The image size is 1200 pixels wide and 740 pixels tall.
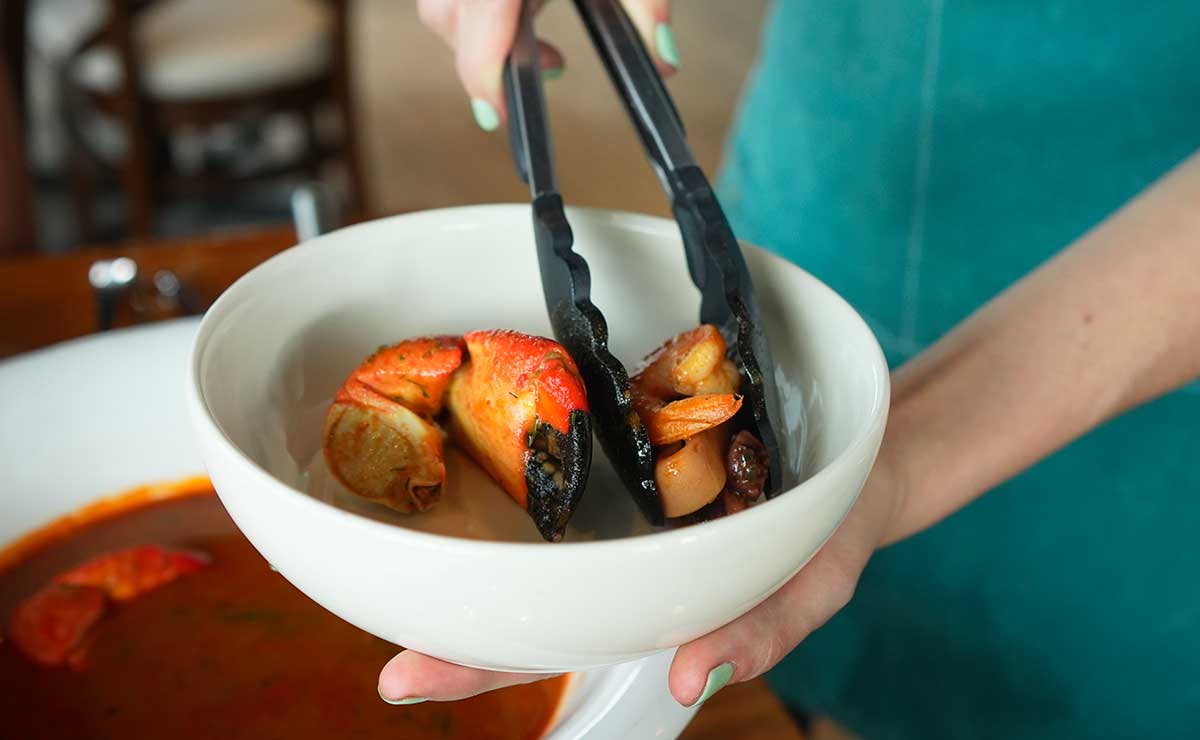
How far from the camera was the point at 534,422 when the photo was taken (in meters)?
0.47

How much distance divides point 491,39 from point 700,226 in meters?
0.17

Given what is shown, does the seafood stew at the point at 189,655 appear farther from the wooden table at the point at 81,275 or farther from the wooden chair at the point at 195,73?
the wooden chair at the point at 195,73

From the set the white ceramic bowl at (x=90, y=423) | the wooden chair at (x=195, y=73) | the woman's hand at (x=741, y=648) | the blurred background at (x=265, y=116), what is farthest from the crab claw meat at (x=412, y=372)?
the wooden chair at (x=195, y=73)

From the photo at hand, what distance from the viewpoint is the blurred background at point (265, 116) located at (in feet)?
7.41

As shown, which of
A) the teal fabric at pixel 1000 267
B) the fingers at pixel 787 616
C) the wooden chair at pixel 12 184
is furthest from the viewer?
the wooden chair at pixel 12 184

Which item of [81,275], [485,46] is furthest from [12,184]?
[485,46]

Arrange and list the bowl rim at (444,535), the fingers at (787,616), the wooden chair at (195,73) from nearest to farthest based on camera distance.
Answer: the bowl rim at (444,535) < the fingers at (787,616) < the wooden chair at (195,73)

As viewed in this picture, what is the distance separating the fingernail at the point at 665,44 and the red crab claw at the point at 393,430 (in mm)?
245

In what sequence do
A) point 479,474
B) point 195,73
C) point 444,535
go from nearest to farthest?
point 444,535, point 479,474, point 195,73

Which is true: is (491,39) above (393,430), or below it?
above

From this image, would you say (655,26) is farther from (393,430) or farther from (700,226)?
(393,430)

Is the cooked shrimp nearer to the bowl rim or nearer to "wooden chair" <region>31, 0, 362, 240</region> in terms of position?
the bowl rim

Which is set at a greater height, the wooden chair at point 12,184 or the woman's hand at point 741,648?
the woman's hand at point 741,648

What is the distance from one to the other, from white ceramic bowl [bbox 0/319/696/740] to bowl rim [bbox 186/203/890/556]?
0.67 ft
